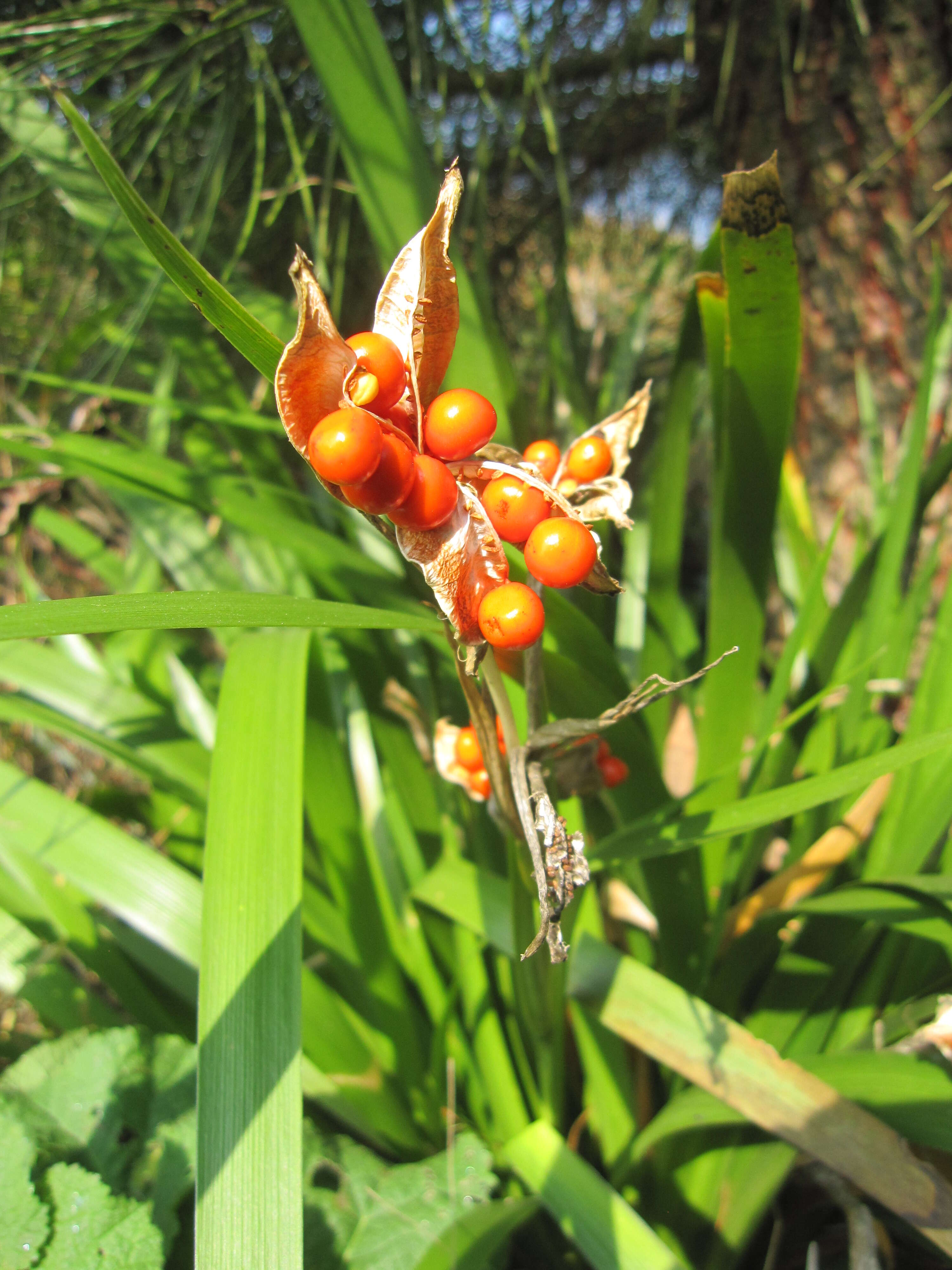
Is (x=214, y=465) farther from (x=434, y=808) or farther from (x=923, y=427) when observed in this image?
(x=923, y=427)

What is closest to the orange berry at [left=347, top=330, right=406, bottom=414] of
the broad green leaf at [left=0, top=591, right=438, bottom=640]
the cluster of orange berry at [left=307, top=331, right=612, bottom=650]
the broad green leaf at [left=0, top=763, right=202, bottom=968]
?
the cluster of orange berry at [left=307, top=331, right=612, bottom=650]

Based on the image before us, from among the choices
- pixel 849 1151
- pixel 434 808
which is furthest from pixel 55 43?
pixel 849 1151

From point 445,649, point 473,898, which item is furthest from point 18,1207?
point 445,649

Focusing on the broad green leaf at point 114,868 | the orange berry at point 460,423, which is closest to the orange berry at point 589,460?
the orange berry at point 460,423

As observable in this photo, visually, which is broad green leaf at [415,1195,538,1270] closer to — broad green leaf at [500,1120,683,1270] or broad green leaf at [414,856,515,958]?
broad green leaf at [500,1120,683,1270]

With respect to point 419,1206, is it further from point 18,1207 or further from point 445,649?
point 445,649

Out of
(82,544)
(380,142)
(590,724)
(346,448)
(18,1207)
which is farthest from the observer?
(82,544)
